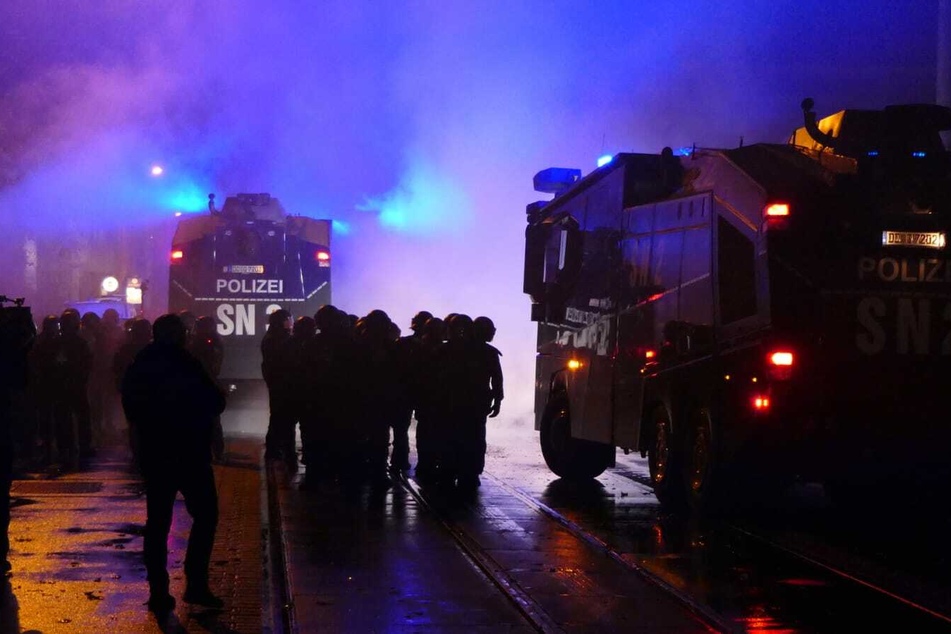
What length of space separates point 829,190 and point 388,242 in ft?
81.7

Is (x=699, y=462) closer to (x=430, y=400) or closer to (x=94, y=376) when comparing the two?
(x=430, y=400)

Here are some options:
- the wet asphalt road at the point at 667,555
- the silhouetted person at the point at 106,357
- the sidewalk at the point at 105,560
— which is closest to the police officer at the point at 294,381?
the sidewalk at the point at 105,560

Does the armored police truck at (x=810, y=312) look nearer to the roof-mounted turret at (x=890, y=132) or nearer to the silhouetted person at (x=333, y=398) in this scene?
→ the roof-mounted turret at (x=890, y=132)

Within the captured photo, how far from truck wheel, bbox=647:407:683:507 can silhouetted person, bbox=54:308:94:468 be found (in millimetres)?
6905

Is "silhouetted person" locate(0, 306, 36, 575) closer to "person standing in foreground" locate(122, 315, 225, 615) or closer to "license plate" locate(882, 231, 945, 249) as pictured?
"person standing in foreground" locate(122, 315, 225, 615)

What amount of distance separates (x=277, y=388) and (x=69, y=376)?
2.38 meters

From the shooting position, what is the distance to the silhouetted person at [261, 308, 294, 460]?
15.5 m

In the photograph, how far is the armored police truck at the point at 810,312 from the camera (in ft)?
32.6

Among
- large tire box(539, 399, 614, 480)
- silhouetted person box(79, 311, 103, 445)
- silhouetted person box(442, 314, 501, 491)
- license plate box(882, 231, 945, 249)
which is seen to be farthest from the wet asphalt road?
silhouetted person box(79, 311, 103, 445)

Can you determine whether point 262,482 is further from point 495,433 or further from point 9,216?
point 9,216

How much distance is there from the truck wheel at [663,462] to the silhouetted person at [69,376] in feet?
22.7

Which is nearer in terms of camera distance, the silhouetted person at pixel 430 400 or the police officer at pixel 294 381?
the silhouetted person at pixel 430 400

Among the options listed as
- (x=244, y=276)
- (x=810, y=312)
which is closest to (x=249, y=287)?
(x=244, y=276)

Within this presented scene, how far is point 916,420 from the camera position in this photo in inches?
396
